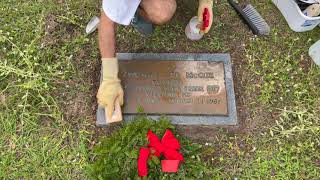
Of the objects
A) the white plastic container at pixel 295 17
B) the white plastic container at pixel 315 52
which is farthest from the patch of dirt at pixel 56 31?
the white plastic container at pixel 315 52

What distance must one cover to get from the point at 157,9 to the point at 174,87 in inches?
20.5

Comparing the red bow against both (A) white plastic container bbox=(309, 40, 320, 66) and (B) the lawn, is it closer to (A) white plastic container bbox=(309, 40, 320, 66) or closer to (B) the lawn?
(B) the lawn

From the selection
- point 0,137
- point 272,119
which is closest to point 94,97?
point 0,137

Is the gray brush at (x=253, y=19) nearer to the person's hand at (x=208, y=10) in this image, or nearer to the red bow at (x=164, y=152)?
the person's hand at (x=208, y=10)

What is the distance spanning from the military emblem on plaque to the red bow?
318 mm

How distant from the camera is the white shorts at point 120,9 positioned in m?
2.17

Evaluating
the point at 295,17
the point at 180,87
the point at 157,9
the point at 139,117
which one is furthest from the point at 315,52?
the point at 139,117

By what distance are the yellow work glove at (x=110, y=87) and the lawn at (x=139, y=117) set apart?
0.19 meters

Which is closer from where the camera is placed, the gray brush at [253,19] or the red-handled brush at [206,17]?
the red-handled brush at [206,17]

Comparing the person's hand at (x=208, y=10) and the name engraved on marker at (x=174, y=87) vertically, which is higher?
the person's hand at (x=208, y=10)

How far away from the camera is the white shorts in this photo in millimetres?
2166

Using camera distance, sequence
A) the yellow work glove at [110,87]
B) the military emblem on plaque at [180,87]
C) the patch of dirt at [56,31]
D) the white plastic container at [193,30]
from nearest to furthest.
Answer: the yellow work glove at [110,87]
the military emblem on plaque at [180,87]
the white plastic container at [193,30]
the patch of dirt at [56,31]

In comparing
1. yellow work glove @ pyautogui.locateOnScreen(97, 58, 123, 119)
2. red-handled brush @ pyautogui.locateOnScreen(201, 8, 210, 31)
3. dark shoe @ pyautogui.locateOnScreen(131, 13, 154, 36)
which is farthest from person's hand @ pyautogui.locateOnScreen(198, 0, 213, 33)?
yellow work glove @ pyautogui.locateOnScreen(97, 58, 123, 119)

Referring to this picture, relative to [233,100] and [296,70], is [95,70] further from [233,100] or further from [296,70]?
[296,70]
